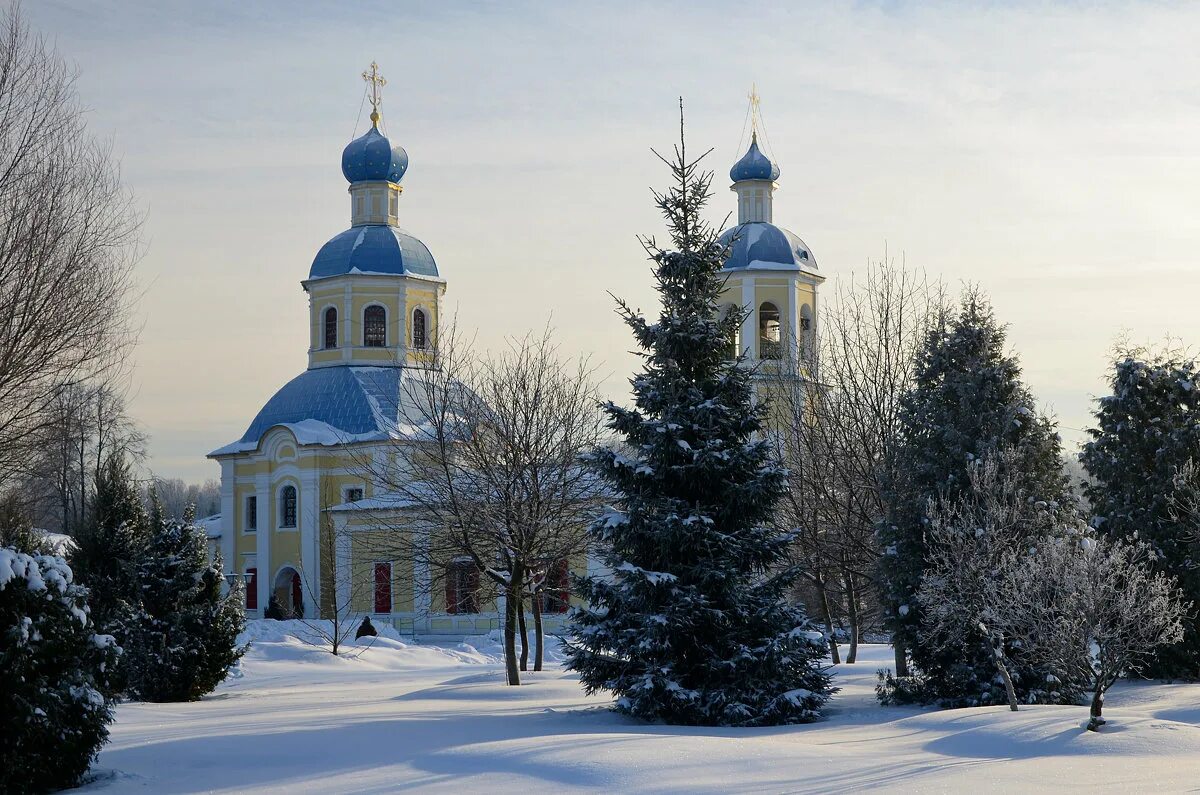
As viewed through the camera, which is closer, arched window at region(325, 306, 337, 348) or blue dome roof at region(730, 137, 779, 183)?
blue dome roof at region(730, 137, 779, 183)

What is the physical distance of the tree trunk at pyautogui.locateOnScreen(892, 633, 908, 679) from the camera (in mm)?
19516

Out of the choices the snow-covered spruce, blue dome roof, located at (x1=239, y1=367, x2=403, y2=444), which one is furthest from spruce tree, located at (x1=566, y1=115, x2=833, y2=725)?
blue dome roof, located at (x1=239, y1=367, x2=403, y2=444)

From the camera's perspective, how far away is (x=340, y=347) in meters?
45.2

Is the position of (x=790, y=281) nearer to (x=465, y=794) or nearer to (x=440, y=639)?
(x=440, y=639)

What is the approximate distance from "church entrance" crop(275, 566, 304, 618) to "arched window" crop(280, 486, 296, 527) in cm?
153

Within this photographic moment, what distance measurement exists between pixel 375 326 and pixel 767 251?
14095 mm

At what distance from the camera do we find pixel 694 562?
16500 mm

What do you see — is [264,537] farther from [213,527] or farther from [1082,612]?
[1082,612]

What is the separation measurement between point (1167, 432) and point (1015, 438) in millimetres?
7327

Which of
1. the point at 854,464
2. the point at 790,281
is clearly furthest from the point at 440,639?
the point at 854,464

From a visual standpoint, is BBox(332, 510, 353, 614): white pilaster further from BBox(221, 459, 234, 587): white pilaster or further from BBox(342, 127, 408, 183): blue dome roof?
BBox(342, 127, 408, 183): blue dome roof

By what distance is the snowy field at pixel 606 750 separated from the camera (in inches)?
447

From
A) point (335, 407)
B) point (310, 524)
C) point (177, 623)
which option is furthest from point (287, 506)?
point (177, 623)

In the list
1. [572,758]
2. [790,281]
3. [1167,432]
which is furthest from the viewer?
[790,281]
